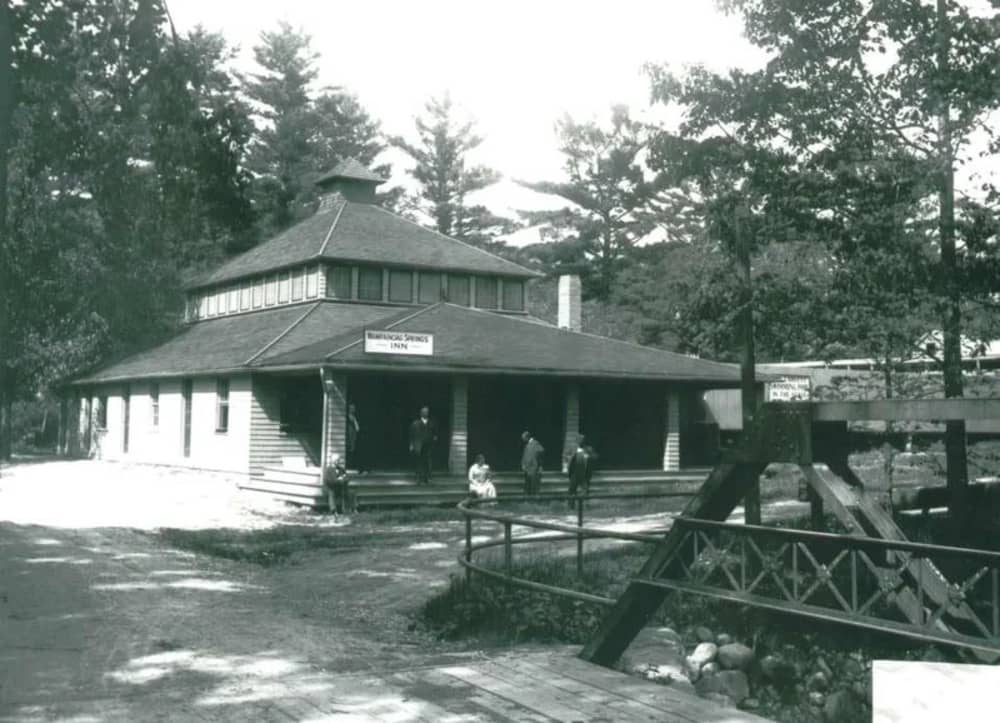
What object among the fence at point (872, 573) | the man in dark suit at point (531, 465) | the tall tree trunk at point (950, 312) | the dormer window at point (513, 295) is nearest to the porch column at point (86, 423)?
the dormer window at point (513, 295)

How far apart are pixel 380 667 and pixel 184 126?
10.3 meters

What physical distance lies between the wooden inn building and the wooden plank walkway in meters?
17.4

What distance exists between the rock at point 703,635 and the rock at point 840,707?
1.33 meters

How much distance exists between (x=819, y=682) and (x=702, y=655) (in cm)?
129

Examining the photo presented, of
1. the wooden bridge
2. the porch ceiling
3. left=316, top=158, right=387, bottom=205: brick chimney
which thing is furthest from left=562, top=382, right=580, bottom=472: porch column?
the wooden bridge

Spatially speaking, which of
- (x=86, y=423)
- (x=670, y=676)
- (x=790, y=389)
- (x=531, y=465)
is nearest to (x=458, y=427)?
(x=531, y=465)

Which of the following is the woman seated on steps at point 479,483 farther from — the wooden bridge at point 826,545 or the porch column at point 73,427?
the porch column at point 73,427

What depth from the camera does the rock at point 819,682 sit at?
31.9ft

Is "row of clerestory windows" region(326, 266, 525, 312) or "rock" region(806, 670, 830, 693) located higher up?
"row of clerestory windows" region(326, 266, 525, 312)

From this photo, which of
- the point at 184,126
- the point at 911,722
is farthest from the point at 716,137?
the point at 911,722

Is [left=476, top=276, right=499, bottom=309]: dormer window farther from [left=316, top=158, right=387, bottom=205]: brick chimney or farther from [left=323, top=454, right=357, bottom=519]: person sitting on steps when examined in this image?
[left=323, top=454, right=357, bottom=519]: person sitting on steps

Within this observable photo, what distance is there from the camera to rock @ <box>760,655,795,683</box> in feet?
32.1

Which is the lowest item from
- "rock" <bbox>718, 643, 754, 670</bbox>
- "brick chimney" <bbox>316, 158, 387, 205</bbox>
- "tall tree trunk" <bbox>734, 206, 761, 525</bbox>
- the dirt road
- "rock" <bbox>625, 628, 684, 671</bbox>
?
"rock" <bbox>718, 643, 754, 670</bbox>

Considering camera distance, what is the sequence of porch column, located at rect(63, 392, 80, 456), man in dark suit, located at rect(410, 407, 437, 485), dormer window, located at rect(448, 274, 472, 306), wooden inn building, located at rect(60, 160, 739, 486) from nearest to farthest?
man in dark suit, located at rect(410, 407, 437, 485) < wooden inn building, located at rect(60, 160, 739, 486) < dormer window, located at rect(448, 274, 472, 306) < porch column, located at rect(63, 392, 80, 456)
